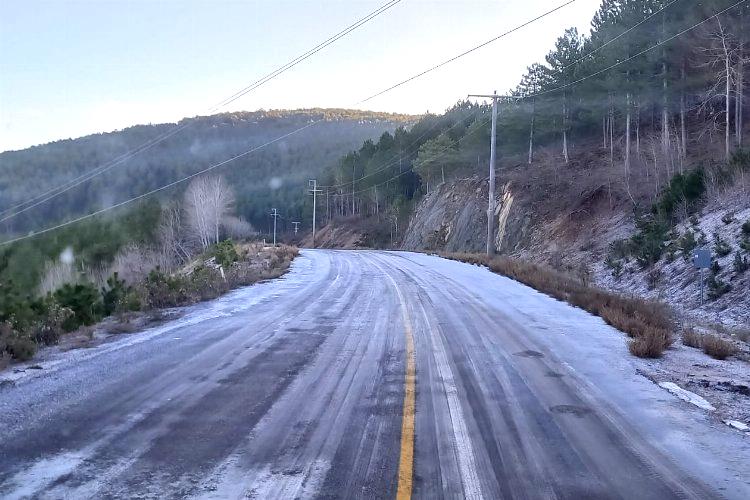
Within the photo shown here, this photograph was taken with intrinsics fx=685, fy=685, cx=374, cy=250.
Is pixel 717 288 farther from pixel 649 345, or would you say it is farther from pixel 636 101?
pixel 636 101

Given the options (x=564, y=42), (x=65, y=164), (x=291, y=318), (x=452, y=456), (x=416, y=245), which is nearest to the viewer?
(x=452, y=456)

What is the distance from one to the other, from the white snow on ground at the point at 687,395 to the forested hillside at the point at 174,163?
45.8 metres

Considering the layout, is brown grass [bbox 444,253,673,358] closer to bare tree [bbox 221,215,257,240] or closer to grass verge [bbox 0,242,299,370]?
grass verge [bbox 0,242,299,370]

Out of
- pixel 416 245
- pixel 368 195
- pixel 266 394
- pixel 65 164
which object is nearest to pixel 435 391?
pixel 266 394

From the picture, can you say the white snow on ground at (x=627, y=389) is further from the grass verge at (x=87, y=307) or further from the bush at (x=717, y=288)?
the grass verge at (x=87, y=307)

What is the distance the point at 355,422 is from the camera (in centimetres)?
684

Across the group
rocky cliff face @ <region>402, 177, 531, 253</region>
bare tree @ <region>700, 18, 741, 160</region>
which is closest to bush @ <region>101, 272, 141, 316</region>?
bare tree @ <region>700, 18, 741, 160</region>

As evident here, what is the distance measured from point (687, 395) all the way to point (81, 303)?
1182 cm

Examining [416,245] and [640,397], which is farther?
[416,245]

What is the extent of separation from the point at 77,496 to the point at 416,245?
221 feet

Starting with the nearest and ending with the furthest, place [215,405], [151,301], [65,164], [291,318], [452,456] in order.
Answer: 1. [452,456]
2. [215,405]
3. [291,318]
4. [151,301]
5. [65,164]

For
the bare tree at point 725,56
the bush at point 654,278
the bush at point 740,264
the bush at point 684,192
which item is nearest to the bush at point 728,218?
the bush at point 654,278

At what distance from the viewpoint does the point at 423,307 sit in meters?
16.5

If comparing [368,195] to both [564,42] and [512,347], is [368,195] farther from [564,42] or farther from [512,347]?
[512,347]
